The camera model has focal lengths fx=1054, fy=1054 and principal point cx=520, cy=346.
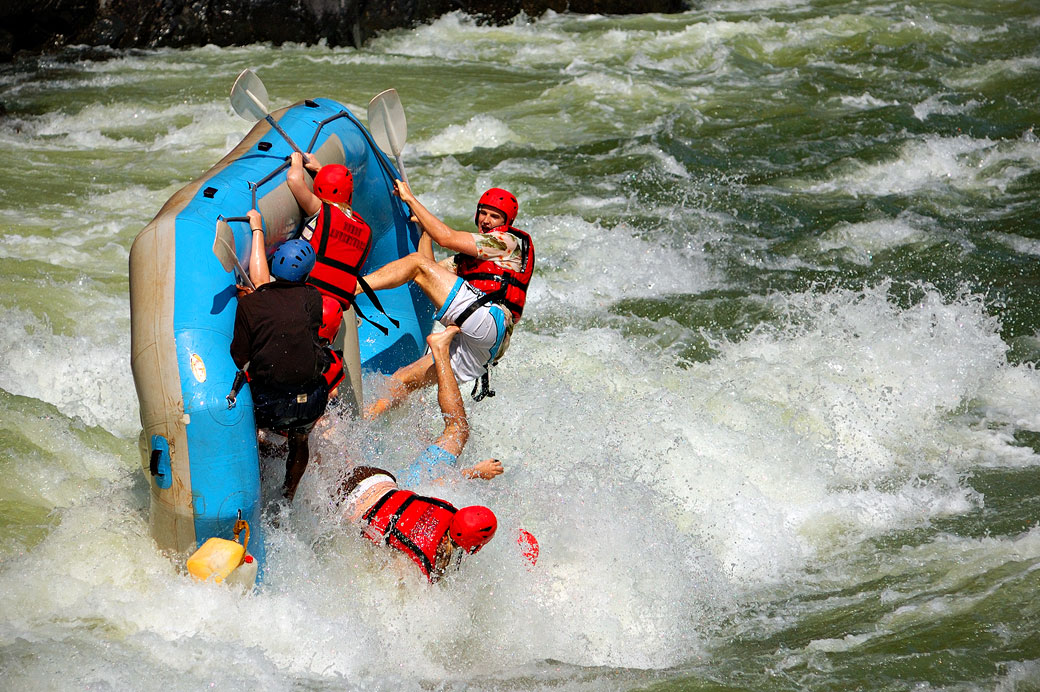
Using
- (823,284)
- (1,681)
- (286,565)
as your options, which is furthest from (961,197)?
(1,681)

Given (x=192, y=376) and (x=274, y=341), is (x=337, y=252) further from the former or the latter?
(x=192, y=376)

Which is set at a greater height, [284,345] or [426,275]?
[284,345]

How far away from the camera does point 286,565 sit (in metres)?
4.18

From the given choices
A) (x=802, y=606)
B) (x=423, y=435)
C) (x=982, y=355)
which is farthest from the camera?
(x=982, y=355)

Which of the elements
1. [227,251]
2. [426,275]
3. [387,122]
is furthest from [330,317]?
[387,122]

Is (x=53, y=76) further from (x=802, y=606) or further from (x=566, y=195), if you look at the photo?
(x=802, y=606)

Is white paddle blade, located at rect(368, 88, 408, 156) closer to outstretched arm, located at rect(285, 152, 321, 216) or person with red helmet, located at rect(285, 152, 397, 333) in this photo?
outstretched arm, located at rect(285, 152, 321, 216)

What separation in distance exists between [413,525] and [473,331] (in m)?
1.42

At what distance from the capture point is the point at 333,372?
4.39 m

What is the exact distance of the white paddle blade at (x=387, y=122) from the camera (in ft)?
18.3

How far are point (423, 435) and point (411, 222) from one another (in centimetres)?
122

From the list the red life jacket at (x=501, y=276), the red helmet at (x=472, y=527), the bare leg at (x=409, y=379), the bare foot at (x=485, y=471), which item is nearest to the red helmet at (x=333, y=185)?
the red life jacket at (x=501, y=276)

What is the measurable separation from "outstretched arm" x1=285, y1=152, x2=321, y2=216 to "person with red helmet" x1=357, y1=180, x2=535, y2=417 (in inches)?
18.0

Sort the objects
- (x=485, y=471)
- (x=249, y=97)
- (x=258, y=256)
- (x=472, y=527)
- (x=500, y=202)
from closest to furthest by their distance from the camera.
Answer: (x=472, y=527) → (x=258, y=256) → (x=485, y=471) → (x=249, y=97) → (x=500, y=202)
